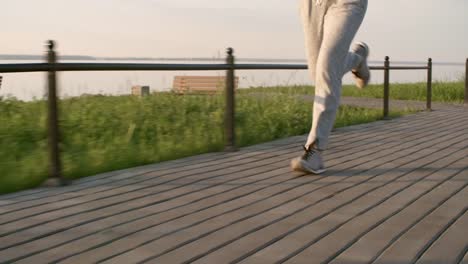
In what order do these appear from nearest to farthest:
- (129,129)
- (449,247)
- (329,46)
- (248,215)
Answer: (449,247) < (248,215) < (329,46) < (129,129)

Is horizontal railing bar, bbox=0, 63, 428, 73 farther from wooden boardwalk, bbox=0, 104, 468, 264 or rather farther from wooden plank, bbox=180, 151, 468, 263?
wooden plank, bbox=180, 151, 468, 263

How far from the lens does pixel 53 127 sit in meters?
3.66

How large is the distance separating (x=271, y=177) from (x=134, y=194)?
0.98 m

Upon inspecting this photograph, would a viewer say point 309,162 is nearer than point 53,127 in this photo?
No

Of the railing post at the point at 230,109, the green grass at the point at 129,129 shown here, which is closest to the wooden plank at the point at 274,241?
the green grass at the point at 129,129

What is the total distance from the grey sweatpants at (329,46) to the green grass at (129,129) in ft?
4.52

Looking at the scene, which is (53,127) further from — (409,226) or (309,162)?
(409,226)

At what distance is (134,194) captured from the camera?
11.1 ft

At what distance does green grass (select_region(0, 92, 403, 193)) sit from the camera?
14.6 ft

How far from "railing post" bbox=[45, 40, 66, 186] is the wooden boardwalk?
0.44 ft

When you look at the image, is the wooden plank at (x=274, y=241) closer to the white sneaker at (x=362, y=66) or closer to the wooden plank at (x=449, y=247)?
the wooden plank at (x=449, y=247)

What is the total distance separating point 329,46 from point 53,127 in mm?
1825

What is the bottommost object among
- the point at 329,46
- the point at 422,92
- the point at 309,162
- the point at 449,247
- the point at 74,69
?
the point at 449,247

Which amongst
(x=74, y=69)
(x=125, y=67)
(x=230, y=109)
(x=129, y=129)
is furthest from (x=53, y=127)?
(x=129, y=129)
